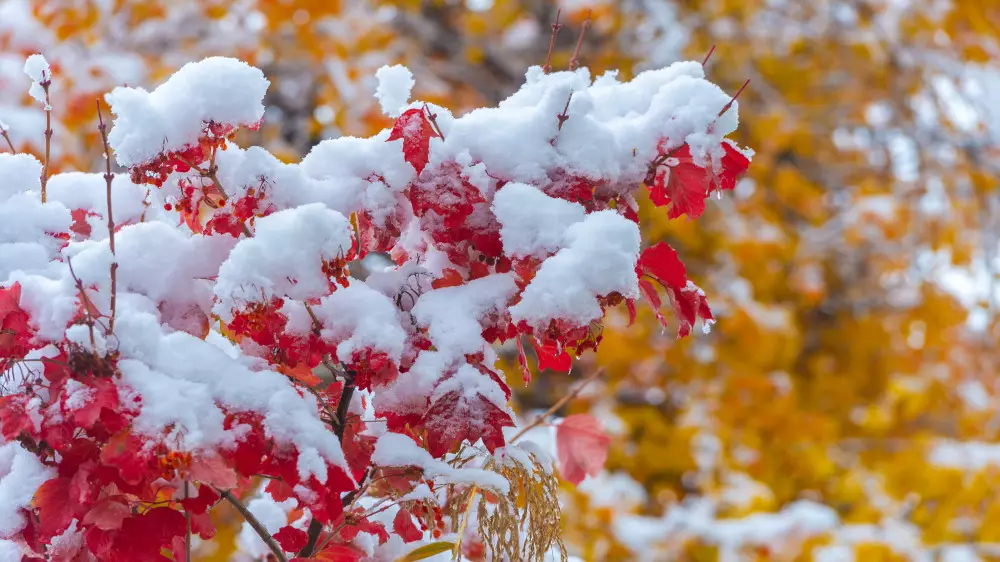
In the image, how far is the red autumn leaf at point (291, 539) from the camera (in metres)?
0.87

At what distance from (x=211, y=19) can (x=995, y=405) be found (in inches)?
166

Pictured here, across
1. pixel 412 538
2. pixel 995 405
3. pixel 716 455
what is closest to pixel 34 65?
pixel 412 538

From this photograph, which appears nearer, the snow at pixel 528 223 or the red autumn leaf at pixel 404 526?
the snow at pixel 528 223

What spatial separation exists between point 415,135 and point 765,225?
4.15 metres

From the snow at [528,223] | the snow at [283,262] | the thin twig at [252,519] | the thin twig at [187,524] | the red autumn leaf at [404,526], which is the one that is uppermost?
the snow at [528,223]

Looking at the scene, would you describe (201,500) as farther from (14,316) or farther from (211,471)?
(14,316)

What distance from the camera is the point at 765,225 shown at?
4.60m

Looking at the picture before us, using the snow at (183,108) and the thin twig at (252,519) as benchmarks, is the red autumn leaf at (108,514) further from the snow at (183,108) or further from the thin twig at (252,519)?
the snow at (183,108)

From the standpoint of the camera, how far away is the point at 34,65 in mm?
807

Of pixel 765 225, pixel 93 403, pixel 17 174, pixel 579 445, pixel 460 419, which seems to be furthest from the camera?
pixel 765 225

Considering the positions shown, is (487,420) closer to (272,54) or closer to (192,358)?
(192,358)

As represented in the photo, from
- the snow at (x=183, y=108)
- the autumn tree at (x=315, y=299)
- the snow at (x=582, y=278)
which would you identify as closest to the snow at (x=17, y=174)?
the autumn tree at (x=315, y=299)

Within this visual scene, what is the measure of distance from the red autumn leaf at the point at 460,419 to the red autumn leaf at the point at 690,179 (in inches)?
9.9

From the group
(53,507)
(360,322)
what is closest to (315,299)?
(360,322)
